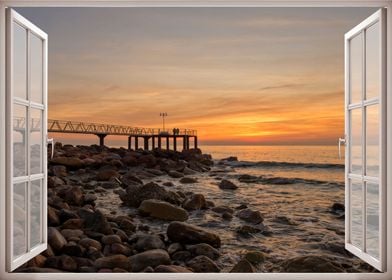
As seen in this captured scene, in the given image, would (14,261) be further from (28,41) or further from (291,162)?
(291,162)

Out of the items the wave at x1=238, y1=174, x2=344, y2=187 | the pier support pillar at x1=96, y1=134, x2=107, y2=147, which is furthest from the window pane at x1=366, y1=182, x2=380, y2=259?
the pier support pillar at x1=96, y1=134, x2=107, y2=147

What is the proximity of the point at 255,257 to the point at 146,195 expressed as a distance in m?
2.46

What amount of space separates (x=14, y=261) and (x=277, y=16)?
2003 cm

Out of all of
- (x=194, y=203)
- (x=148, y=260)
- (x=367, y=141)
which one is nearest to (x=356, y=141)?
(x=367, y=141)

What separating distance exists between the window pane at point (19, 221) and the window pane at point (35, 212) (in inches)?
2.5

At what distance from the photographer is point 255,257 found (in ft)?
18.1

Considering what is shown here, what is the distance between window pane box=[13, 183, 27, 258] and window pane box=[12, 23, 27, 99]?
471mm

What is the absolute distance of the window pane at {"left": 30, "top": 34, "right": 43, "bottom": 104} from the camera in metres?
2.24

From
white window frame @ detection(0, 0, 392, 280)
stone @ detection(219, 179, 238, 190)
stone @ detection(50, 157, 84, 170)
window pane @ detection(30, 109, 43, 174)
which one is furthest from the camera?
stone @ detection(219, 179, 238, 190)

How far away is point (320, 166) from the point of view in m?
16.9

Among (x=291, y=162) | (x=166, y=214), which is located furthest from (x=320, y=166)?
(x=166, y=214)

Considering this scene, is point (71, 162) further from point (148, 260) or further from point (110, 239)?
point (148, 260)

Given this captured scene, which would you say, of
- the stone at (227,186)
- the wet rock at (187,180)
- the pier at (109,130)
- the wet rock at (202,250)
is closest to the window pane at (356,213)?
the wet rock at (202,250)

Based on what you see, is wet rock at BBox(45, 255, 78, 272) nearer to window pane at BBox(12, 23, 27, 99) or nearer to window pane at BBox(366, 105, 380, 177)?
window pane at BBox(12, 23, 27, 99)
